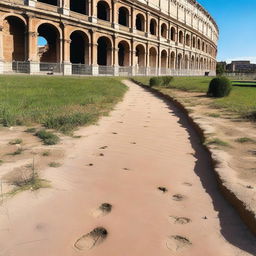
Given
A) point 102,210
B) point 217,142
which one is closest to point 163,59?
point 217,142

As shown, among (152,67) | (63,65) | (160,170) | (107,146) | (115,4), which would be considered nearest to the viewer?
(160,170)

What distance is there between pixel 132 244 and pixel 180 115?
6.84 meters

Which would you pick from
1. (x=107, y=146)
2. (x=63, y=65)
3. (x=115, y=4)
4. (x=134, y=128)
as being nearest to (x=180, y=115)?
(x=134, y=128)

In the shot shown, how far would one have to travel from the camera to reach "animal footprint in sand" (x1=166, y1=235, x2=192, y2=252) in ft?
6.97

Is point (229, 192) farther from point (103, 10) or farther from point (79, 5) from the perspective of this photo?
point (103, 10)

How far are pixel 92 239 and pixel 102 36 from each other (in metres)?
32.2

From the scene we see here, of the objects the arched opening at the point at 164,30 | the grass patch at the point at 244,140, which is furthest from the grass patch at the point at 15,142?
the arched opening at the point at 164,30

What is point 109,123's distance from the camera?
6777 millimetres

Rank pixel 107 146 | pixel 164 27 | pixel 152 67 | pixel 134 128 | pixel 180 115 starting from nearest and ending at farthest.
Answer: pixel 107 146, pixel 134 128, pixel 180 115, pixel 152 67, pixel 164 27

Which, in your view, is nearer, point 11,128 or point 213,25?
point 11,128

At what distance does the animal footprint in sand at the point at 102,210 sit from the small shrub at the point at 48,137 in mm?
2303

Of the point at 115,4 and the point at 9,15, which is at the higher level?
the point at 115,4

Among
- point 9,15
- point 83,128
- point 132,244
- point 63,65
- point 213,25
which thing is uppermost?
point 213,25

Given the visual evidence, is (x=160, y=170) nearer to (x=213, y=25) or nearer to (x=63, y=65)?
(x=63, y=65)
